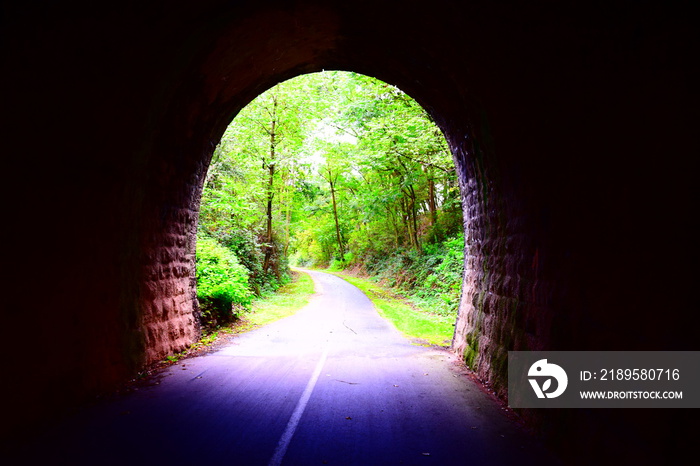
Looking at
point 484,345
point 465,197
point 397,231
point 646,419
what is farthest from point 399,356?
point 397,231

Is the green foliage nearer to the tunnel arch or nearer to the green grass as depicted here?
the green grass

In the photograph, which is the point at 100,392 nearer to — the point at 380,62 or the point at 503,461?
the point at 503,461

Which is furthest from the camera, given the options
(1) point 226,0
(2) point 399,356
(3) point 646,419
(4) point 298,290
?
(4) point 298,290

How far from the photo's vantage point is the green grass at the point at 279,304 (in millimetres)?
11721

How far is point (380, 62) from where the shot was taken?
25.9 feet

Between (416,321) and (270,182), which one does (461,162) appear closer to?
(416,321)

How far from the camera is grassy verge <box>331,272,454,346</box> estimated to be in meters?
9.16

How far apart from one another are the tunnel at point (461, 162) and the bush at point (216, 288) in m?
1.68

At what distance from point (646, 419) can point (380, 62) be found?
24.5 ft

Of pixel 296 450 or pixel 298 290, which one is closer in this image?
pixel 296 450

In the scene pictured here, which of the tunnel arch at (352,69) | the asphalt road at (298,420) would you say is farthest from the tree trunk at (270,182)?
the asphalt road at (298,420)

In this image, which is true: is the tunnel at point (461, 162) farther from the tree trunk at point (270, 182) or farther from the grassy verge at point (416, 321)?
the tree trunk at point (270, 182)

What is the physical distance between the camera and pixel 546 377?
3.93m

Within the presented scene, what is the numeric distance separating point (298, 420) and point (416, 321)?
786 centimetres
